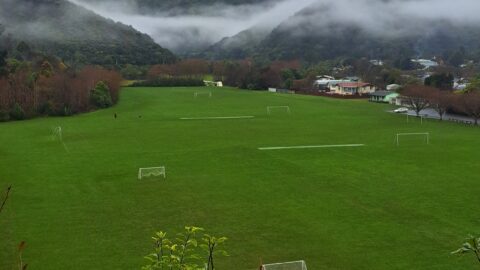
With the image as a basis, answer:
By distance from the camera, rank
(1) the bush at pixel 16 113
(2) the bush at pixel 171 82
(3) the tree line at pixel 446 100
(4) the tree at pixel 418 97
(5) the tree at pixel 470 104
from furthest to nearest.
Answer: (2) the bush at pixel 171 82
(4) the tree at pixel 418 97
(1) the bush at pixel 16 113
(3) the tree line at pixel 446 100
(5) the tree at pixel 470 104

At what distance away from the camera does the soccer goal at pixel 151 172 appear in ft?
101

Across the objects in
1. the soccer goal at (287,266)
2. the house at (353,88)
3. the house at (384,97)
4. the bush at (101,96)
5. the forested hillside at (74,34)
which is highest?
the forested hillside at (74,34)

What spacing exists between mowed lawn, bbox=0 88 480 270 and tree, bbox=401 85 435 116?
10.7 m

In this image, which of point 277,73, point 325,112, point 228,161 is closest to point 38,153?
point 228,161

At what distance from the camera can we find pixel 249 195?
2667 cm

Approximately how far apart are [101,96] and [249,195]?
168 feet

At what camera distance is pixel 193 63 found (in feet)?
443

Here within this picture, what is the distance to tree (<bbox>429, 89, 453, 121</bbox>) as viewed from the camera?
60719mm

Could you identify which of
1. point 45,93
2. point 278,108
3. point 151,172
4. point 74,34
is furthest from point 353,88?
point 74,34

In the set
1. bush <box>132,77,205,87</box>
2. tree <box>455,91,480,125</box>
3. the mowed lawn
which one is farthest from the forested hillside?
tree <box>455,91,480,125</box>

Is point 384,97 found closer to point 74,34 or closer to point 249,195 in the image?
point 249,195

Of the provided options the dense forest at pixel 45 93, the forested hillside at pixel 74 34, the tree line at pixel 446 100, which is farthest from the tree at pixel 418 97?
the forested hillside at pixel 74 34

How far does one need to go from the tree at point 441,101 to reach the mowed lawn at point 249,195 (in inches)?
344

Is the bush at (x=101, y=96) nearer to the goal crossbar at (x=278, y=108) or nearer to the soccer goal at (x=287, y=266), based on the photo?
the goal crossbar at (x=278, y=108)
